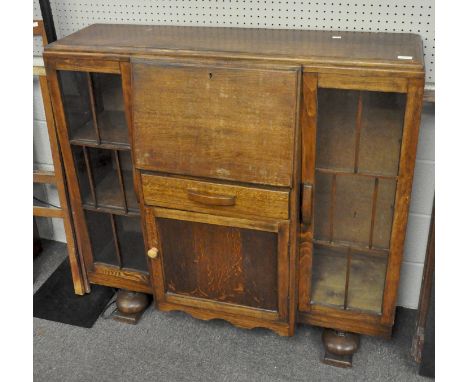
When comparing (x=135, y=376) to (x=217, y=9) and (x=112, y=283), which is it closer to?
(x=112, y=283)

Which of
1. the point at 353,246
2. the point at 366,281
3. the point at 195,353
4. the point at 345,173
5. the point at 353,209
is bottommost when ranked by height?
the point at 195,353

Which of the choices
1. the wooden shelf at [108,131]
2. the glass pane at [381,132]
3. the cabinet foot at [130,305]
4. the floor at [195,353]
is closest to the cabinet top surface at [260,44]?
the glass pane at [381,132]

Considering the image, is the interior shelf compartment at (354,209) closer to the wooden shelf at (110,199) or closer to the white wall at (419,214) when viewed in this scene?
the white wall at (419,214)

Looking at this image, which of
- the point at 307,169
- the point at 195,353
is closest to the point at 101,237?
the point at 195,353

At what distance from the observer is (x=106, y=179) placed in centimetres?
186

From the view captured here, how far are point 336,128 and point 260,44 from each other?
1.07 ft

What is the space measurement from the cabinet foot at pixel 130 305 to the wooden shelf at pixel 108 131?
659mm

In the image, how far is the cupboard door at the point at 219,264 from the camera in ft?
5.50

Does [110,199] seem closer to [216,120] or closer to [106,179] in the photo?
[106,179]

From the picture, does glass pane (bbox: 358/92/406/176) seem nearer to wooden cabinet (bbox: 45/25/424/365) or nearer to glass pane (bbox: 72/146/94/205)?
wooden cabinet (bbox: 45/25/424/365)

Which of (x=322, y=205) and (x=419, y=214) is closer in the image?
(x=322, y=205)

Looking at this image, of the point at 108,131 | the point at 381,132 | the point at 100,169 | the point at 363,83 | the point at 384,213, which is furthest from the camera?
the point at 100,169

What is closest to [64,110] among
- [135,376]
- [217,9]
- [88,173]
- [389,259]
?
[88,173]

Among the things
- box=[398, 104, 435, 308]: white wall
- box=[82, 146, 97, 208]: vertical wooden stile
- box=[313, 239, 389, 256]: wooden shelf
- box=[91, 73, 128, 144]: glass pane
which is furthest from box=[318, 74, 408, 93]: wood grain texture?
box=[82, 146, 97, 208]: vertical wooden stile
